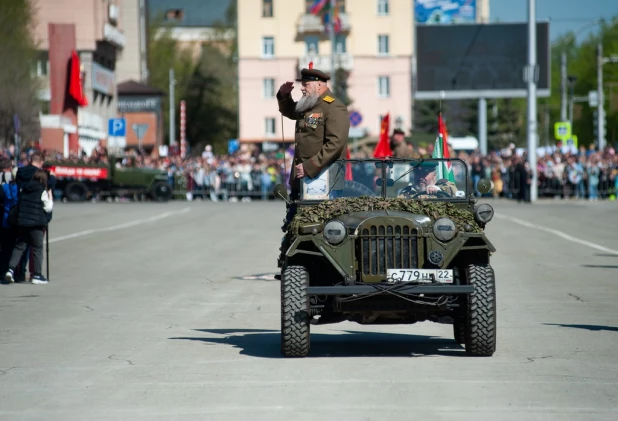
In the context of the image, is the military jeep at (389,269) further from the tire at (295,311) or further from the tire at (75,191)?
the tire at (75,191)

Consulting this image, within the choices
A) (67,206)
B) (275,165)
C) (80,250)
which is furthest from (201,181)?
(80,250)

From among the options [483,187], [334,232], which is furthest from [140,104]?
[334,232]

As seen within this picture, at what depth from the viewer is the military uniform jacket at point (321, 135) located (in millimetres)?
10852

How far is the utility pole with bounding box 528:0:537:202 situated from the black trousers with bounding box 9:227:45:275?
3382cm

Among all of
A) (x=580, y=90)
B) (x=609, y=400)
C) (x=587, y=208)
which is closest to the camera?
(x=609, y=400)

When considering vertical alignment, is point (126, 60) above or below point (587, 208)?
above

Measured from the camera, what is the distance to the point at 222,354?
10211 millimetres

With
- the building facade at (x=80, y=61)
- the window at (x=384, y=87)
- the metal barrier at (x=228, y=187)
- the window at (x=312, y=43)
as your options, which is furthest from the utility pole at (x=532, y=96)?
the window at (x=312, y=43)

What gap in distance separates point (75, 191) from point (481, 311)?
4171cm

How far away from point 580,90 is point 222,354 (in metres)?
95.2

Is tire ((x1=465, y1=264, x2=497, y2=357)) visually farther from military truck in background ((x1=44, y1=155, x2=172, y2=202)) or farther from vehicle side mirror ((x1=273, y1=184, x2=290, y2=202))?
military truck in background ((x1=44, y1=155, x2=172, y2=202))

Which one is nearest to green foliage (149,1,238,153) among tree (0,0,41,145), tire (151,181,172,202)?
tire (151,181,172,202)

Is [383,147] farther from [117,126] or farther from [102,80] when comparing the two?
[102,80]

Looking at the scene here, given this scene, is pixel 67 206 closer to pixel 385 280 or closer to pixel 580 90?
pixel 385 280
